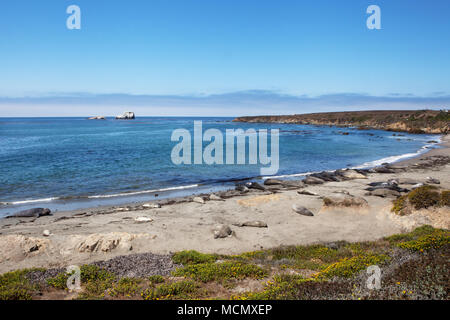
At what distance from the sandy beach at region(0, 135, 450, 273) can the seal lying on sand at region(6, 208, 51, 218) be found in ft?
1.67

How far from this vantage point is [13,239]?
1197cm

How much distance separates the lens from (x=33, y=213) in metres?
18.4

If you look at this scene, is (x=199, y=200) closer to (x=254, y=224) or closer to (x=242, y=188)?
(x=242, y=188)

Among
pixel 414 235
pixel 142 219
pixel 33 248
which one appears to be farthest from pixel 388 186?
pixel 33 248

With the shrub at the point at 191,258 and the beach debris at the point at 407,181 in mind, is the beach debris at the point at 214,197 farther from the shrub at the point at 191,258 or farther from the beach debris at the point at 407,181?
the beach debris at the point at 407,181

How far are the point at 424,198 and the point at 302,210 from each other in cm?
637

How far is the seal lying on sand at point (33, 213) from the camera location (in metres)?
18.2

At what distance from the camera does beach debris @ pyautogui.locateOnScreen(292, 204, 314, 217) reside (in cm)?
1757

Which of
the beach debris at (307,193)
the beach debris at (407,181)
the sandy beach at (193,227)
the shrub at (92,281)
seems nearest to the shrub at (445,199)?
the sandy beach at (193,227)

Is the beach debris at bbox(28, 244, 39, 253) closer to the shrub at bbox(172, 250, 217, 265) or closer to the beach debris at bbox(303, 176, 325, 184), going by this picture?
the shrub at bbox(172, 250, 217, 265)

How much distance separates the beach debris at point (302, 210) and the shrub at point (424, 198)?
5.38m

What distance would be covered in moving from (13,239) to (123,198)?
10.8 metres
